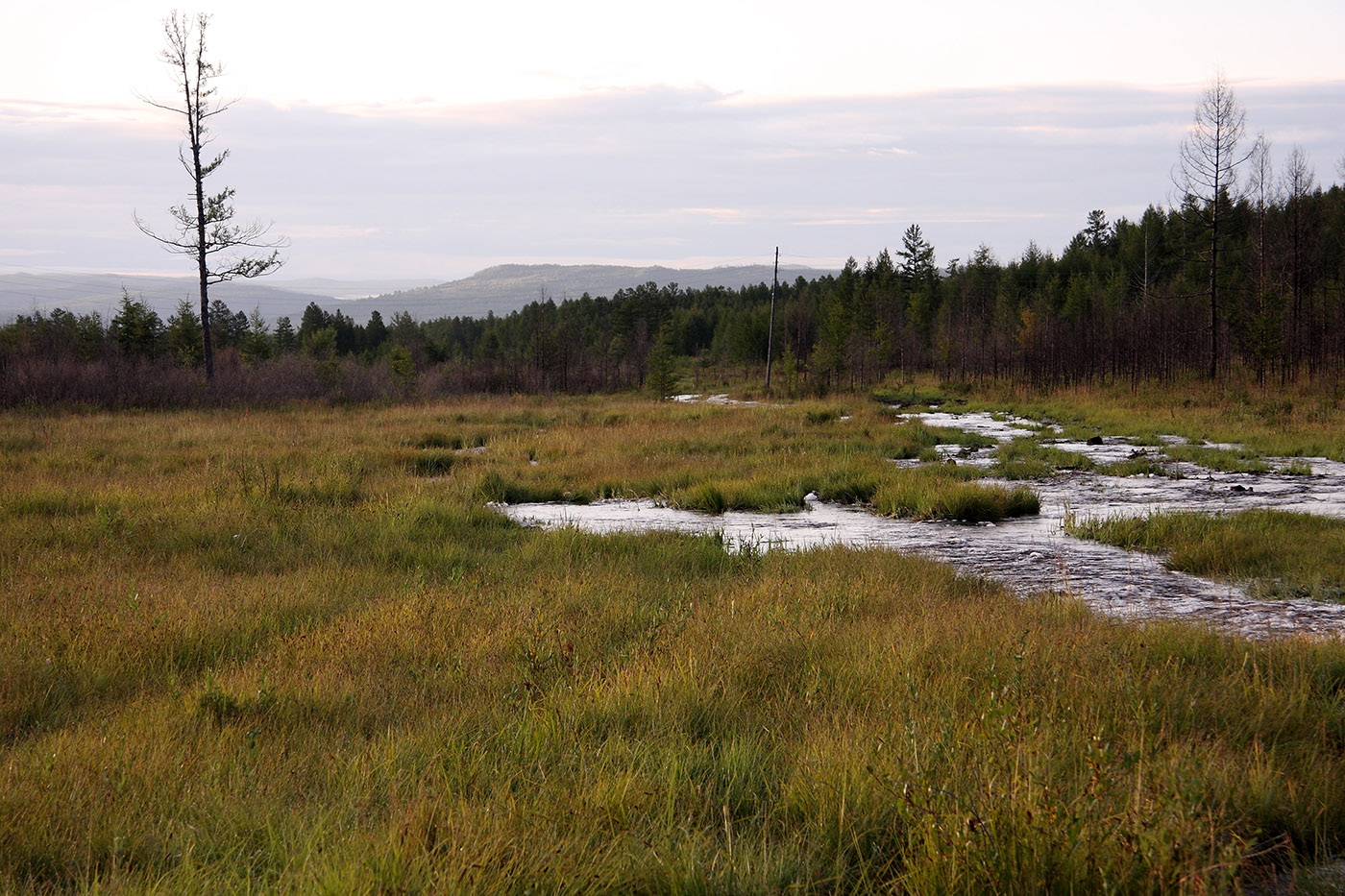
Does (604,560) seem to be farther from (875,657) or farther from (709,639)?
(875,657)

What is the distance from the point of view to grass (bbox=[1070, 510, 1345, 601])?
19.0 ft

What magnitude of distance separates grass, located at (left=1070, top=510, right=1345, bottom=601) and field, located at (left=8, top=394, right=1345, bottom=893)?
7.49ft

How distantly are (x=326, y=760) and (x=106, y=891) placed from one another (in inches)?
33.4

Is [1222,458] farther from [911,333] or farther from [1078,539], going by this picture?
[911,333]

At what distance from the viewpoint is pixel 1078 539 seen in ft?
25.5

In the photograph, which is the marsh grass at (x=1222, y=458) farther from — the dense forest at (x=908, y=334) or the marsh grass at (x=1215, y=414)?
the dense forest at (x=908, y=334)

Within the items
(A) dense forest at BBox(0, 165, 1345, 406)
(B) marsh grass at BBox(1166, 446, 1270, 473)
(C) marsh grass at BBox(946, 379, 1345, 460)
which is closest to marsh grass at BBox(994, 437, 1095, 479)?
(B) marsh grass at BBox(1166, 446, 1270, 473)

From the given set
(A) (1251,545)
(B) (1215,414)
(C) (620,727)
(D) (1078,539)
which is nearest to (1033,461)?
(D) (1078,539)

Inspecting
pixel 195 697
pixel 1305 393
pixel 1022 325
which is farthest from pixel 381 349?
pixel 195 697

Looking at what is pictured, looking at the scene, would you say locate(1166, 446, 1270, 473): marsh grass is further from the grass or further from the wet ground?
the grass

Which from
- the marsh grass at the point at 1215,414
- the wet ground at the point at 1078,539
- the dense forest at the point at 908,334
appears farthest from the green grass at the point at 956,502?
the dense forest at the point at 908,334

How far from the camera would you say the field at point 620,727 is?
2105 mm

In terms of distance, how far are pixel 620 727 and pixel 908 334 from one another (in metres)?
69.9

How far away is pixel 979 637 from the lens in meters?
3.83
